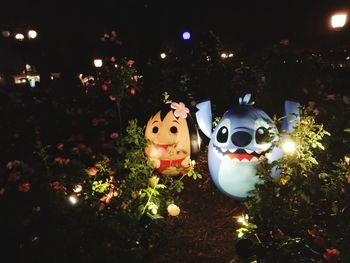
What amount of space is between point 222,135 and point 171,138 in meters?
0.90

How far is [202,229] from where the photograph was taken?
506cm

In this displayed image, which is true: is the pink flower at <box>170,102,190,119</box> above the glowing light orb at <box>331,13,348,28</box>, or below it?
below

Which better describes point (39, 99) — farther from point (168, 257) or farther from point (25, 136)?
point (168, 257)

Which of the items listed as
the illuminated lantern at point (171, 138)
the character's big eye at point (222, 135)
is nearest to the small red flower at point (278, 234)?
the character's big eye at point (222, 135)

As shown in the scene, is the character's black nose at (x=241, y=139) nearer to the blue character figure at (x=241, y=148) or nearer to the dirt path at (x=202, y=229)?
the blue character figure at (x=241, y=148)

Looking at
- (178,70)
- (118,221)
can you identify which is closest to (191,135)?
(118,221)

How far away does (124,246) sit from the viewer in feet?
11.5

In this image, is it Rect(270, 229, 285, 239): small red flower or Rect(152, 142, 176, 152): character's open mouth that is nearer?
Rect(270, 229, 285, 239): small red flower

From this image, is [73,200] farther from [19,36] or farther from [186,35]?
[19,36]

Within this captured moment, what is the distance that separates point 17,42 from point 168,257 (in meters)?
27.8

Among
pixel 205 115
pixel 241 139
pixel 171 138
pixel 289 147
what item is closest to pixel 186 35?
pixel 205 115

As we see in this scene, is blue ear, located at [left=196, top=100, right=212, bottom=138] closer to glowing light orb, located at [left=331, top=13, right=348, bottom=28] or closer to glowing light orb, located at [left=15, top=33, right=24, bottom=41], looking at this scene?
glowing light orb, located at [left=331, top=13, right=348, bottom=28]

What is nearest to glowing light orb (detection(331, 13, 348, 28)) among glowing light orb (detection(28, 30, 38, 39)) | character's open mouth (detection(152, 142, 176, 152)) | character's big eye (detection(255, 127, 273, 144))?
character's big eye (detection(255, 127, 273, 144))

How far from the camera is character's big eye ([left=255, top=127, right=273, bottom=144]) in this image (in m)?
4.65
